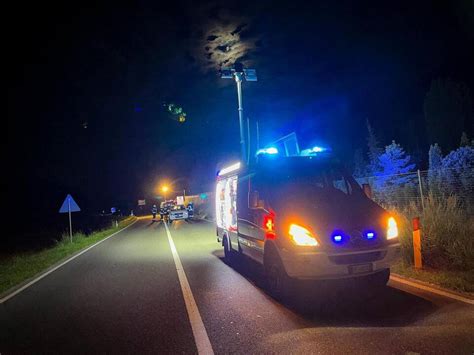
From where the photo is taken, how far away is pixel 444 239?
8.01 metres

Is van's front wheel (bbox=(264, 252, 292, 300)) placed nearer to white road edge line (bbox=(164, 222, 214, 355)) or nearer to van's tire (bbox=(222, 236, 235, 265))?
white road edge line (bbox=(164, 222, 214, 355))

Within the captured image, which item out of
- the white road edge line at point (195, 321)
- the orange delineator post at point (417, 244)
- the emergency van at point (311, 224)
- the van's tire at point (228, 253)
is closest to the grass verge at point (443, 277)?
the orange delineator post at point (417, 244)

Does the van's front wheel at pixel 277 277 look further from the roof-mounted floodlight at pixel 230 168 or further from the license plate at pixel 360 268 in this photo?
the roof-mounted floodlight at pixel 230 168

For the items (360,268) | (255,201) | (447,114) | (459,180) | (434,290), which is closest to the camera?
(360,268)

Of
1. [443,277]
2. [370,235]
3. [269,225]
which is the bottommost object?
[443,277]

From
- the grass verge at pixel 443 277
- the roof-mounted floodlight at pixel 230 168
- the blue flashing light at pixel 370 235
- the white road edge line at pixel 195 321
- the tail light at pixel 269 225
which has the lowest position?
the white road edge line at pixel 195 321

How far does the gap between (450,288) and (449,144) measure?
64.6 m

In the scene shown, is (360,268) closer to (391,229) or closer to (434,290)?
(391,229)

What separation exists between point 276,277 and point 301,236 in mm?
1165

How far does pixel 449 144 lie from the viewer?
62.0 metres

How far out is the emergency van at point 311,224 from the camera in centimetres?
587

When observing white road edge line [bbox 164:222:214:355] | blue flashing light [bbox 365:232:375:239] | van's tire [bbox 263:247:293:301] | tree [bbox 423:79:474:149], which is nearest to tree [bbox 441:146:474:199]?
blue flashing light [bbox 365:232:375:239]

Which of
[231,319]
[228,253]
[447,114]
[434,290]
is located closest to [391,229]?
[434,290]

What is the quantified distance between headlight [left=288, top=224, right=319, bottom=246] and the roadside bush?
3.44 m
